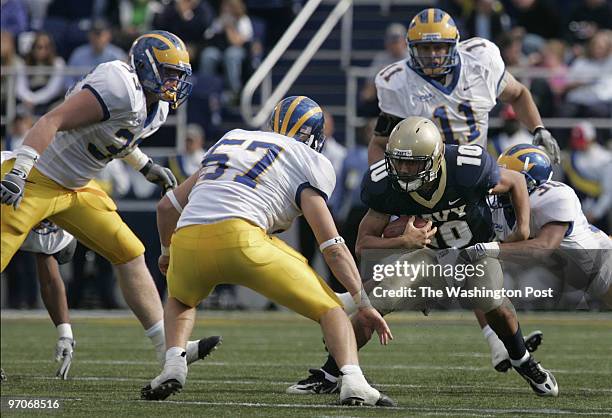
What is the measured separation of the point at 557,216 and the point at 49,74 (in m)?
8.09

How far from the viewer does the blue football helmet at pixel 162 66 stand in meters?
6.75

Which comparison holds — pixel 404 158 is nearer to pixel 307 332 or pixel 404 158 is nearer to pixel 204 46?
pixel 307 332

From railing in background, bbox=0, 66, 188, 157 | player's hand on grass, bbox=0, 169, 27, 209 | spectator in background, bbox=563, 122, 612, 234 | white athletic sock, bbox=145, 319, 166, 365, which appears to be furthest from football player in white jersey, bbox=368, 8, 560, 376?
railing in background, bbox=0, 66, 188, 157

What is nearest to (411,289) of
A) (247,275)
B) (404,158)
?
(404,158)

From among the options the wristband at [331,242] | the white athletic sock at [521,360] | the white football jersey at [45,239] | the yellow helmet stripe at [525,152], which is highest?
the wristband at [331,242]

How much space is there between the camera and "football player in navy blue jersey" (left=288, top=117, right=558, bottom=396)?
6.01 metres

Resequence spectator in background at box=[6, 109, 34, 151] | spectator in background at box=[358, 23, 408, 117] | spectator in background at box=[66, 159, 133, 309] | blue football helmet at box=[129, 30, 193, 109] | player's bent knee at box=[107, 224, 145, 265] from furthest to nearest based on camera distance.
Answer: spectator in background at box=[358, 23, 408, 117] → spectator in background at box=[6, 109, 34, 151] → spectator in background at box=[66, 159, 133, 309] → player's bent knee at box=[107, 224, 145, 265] → blue football helmet at box=[129, 30, 193, 109]

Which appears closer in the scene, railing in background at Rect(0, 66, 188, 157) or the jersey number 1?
the jersey number 1

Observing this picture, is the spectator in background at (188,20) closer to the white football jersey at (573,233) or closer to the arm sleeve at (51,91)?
the arm sleeve at (51,91)

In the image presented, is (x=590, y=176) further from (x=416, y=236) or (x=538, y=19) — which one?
(x=416, y=236)

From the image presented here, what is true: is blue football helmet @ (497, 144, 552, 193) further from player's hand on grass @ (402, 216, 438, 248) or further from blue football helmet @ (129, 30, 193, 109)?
blue football helmet @ (129, 30, 193, 109)

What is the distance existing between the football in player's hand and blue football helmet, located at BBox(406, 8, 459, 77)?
1381 millimetres

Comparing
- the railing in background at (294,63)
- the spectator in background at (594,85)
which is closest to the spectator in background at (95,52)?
the railing in background at (294,63)

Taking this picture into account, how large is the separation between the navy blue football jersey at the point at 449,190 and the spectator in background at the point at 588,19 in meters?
8.46
